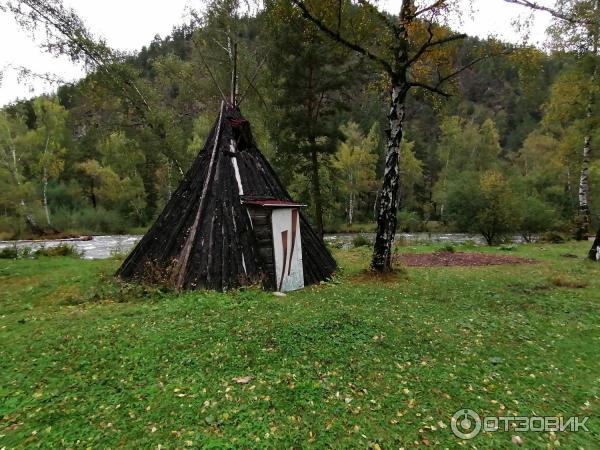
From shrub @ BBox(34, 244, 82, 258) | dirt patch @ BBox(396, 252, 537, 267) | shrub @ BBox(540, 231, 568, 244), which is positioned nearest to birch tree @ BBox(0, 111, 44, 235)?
shrub @ BBox(34, 244, 82, 258)

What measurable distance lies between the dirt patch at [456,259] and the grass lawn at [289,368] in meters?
6.29

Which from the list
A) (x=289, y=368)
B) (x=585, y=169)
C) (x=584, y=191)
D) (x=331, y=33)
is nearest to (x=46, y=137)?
(x=331, y=33)

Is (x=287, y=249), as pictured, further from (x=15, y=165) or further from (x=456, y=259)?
(x=15, y=165)

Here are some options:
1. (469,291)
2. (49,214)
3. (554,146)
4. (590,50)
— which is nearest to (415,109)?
(554,146)

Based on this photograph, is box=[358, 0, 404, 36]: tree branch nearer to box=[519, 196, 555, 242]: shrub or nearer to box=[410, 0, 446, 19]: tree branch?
box=[410, 0, 446, 19]: tree branch

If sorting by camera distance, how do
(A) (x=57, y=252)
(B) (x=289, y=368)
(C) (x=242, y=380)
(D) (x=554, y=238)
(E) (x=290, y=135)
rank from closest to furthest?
(C) (x=242, y=380), (B) (x=289, y=368), (A) (x=57, y=252), (E) (x=290, y=135), (D) (x=554, y=238)

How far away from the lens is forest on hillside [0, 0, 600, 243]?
15.9 metres

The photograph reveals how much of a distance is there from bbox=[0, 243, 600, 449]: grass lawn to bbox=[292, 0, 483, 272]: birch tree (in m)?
2.72

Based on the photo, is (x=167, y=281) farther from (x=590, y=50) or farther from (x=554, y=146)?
(x=554, y=146)

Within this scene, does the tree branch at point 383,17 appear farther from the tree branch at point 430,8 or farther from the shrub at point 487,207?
the shrub at point 487,207

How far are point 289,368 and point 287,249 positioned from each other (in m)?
5.23

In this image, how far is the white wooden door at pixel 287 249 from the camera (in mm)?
9969

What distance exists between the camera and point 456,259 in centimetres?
1664

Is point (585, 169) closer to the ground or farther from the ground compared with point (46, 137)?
closer to the ground
